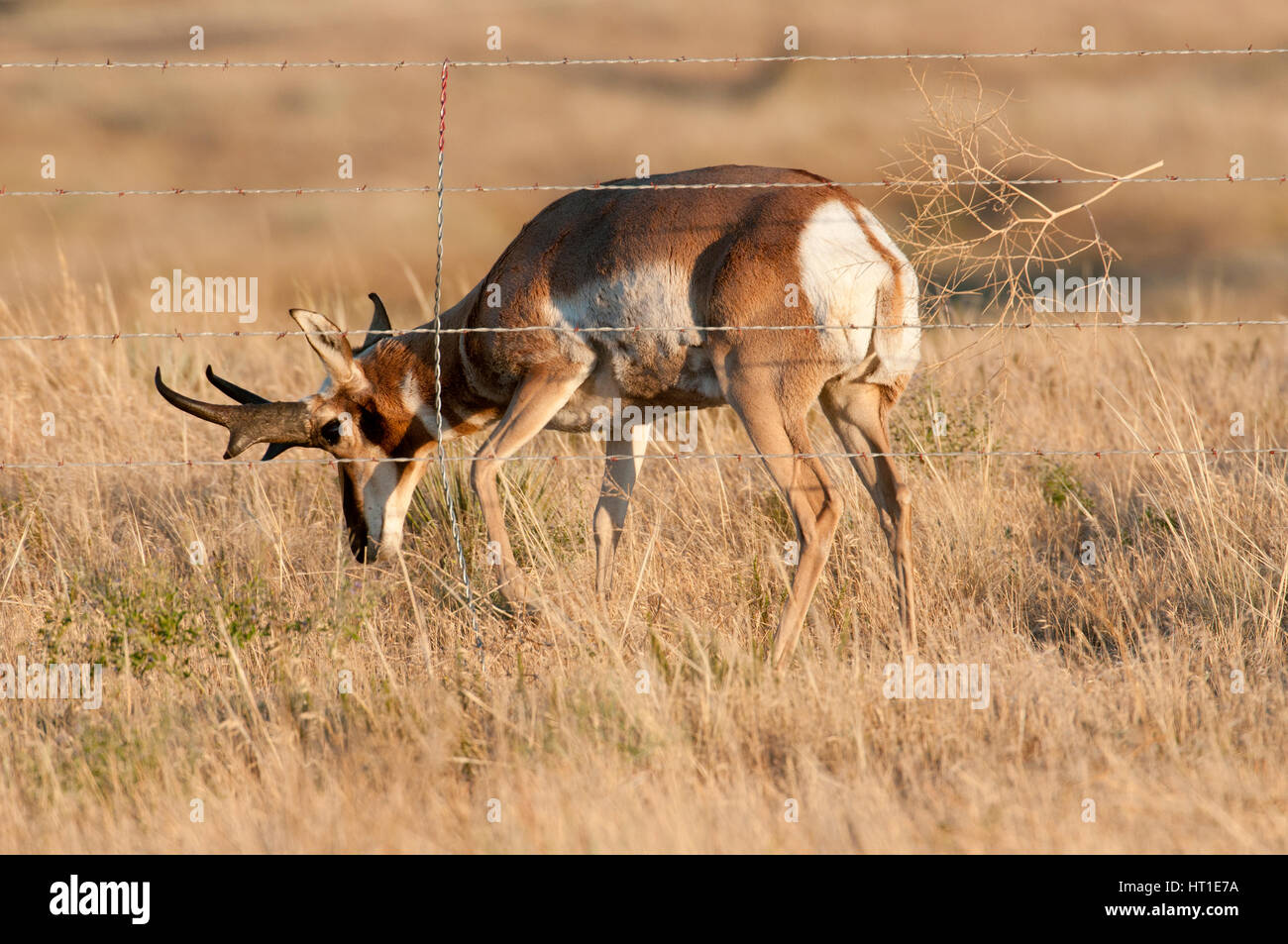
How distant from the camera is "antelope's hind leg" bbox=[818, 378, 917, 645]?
5898mm

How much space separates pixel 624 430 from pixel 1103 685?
2.92 m

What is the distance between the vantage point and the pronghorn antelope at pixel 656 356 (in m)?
5.63

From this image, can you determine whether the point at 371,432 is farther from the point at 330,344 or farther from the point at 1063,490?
the point at 1063,490

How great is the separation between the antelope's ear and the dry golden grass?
0.97m

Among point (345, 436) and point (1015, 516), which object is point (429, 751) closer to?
point (345, 436)

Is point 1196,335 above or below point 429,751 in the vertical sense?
above

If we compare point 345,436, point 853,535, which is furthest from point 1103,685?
point 345,436

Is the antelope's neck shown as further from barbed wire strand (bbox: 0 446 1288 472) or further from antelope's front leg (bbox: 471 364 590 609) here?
antelope's front leg (bbox: 471 364 590 609)

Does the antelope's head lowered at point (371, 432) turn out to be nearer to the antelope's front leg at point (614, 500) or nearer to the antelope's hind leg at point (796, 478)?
the antelope's front leg at point (614, 500)

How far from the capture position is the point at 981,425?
7816mm

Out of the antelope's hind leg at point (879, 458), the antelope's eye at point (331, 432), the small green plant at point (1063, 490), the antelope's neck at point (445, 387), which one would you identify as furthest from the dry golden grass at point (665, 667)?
the antelope's eye at point (331, 432)

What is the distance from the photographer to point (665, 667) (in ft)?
16.9

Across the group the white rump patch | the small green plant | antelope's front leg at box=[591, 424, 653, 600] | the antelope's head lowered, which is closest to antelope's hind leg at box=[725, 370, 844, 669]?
the white rump patch
